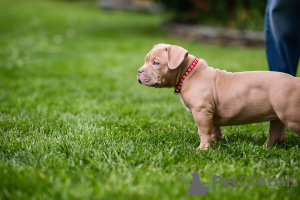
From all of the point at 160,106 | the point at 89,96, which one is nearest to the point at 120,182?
the point at 160,106

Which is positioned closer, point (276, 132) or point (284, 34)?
point (276, 132)

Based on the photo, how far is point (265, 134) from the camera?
345cm

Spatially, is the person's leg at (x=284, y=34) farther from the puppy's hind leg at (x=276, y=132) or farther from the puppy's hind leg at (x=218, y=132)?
the puppy's hind leg at (x=218, y=132)

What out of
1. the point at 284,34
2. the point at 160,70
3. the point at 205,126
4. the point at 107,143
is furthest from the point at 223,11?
the point at 107,143

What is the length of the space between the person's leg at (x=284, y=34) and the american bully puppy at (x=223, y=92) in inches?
47.3

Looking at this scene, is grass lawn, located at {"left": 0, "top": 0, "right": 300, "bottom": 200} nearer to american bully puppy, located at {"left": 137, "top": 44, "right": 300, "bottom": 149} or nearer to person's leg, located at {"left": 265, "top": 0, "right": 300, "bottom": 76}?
american bully puppy, located at {"left": 137, "top": 44, "right": 300, "bottom": 149}

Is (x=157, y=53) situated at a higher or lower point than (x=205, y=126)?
higher

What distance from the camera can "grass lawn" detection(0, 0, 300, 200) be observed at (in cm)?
207

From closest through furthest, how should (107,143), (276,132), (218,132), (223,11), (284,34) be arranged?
(107,143) → (276,132) → (218,132) → (284,34) → (223,11)

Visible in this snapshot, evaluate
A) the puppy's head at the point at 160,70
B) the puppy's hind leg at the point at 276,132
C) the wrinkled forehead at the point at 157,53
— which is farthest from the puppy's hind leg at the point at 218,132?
the wrinkled forehead at the point at 157,53

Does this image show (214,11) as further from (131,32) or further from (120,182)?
(120,182)

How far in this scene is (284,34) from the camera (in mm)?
3828

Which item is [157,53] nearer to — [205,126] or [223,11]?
[205,126]

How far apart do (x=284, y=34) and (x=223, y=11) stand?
359 inches
